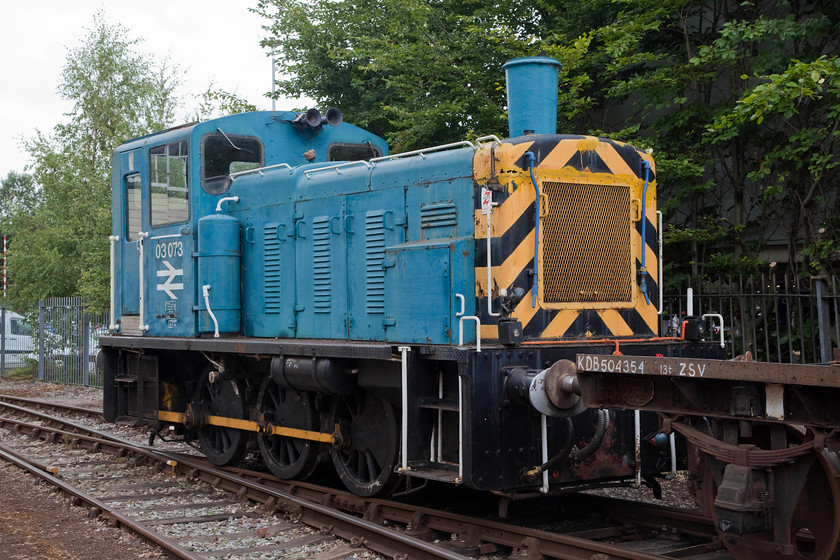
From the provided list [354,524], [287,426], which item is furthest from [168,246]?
[354,524]

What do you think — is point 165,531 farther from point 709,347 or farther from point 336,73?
point 336,73

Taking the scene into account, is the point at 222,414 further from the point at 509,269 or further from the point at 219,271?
the point at 509,269

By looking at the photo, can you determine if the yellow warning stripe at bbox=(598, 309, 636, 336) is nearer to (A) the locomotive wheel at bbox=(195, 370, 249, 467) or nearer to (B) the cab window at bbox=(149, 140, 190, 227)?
(A) the locomotive wheel at bbox=(195, 370, 249, 467)

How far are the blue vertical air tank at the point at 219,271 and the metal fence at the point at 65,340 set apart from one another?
11.8 meters

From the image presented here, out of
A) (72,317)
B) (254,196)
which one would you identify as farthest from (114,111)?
(254,196)

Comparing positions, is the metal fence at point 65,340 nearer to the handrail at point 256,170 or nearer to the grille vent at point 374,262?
the handrail at point 256,170

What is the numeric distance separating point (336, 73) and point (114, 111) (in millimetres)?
13390

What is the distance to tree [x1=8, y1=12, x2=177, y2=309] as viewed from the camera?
2227 cm

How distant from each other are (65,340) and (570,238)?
707 inches

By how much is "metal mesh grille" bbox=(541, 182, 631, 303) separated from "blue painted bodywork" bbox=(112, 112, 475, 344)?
2.14ft

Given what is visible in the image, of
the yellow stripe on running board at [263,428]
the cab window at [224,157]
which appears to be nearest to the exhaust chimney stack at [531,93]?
the yellow stripe on running board at [263,428]

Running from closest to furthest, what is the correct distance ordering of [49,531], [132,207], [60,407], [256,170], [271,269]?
[49,531], [271,269], [256,170], [132,207], [60,407]

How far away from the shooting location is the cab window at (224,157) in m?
8.70

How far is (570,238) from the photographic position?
657 cm
